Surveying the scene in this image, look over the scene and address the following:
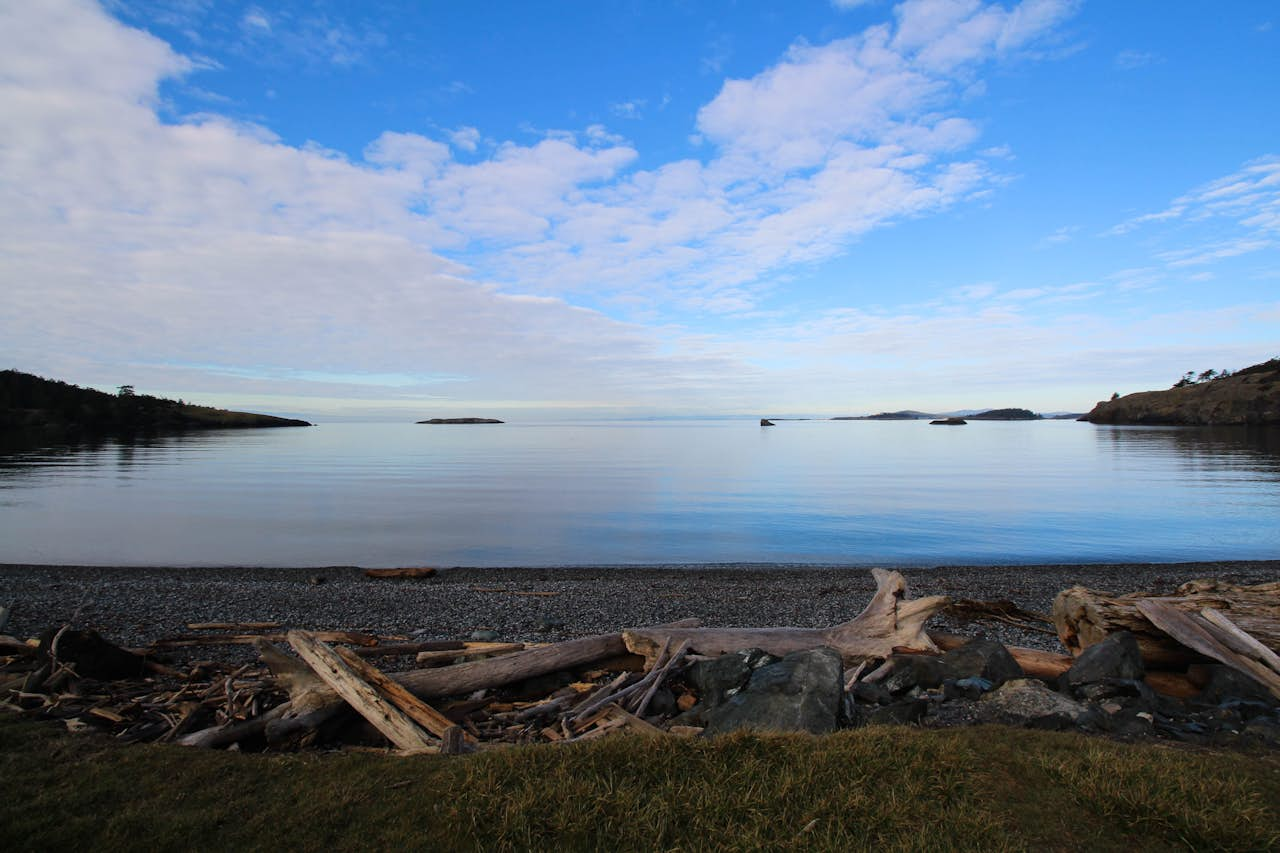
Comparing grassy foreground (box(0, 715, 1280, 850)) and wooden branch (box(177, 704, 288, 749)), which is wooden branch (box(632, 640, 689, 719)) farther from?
wooden branch (box(177, 704, 288, 749))

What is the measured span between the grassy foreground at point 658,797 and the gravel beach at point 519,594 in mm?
7227

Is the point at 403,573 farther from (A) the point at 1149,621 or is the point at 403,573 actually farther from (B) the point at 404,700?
(A) the point at 1149,621

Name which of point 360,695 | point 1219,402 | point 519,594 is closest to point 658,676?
point 360,695

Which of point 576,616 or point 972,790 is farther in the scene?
point 576,616

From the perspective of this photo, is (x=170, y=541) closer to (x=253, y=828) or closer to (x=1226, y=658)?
(x=253, y=828)

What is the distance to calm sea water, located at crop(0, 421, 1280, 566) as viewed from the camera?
25.7 m

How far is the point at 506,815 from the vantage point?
4723 mm

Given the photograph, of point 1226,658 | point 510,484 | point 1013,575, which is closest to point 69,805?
point 1226,658

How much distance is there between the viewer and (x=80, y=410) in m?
123

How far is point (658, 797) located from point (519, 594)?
1309 cm

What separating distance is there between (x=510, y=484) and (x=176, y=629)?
36994mm

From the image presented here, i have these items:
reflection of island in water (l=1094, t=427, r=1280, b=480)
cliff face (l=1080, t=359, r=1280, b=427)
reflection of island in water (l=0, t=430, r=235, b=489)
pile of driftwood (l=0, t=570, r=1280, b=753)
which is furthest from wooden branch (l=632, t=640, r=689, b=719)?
cliff face (l=1080, t=359, r=1280, b=427)

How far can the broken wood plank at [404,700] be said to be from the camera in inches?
275

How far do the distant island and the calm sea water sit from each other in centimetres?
6620
